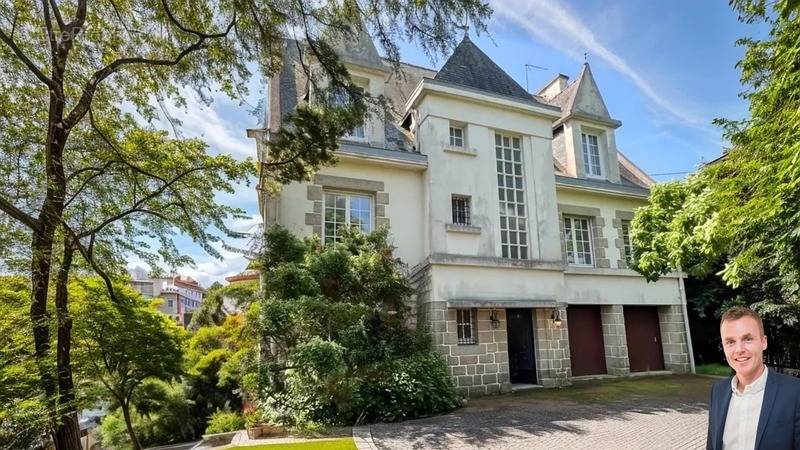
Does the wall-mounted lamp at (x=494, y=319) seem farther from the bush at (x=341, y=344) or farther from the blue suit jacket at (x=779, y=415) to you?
the blue suit jacket at (x=779, y=415)

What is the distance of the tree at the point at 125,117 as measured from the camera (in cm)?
579

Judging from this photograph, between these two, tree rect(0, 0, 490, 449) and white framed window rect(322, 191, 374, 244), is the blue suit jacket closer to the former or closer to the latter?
tree rect(0, 0, 490, 449)

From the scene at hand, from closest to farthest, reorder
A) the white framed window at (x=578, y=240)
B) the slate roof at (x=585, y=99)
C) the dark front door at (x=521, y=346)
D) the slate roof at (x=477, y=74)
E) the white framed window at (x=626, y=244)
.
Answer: the dark front door at (x=521, y=346)
the slate roof at (x=477, y=74)
the white framed window at (x=578, y=240)
the white framed window at (x=626, y=244)
the slate roof at (x=585, y=99)

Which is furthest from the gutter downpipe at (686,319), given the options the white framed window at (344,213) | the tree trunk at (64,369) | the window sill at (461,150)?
the tree trunk at (64,369)

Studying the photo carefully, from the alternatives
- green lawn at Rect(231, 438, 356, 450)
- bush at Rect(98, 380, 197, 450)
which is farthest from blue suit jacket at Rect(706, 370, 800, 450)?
bush at Rect(98, 380, 197, 450)

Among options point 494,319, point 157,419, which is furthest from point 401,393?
point 157,419

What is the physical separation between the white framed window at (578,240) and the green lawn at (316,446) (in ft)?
28.9

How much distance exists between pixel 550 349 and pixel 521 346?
0.88 meters

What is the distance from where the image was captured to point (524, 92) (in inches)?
468

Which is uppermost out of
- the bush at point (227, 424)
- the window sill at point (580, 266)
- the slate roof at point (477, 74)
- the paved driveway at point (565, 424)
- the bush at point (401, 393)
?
the slate roof at point (477, 74)

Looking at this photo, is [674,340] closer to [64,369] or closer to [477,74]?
[477,74]

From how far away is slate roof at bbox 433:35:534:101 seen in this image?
11156 millimetres

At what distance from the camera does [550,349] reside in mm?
→ 10273

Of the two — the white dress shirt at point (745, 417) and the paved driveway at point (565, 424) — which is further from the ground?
the white dress shirt at point (745, 417)
